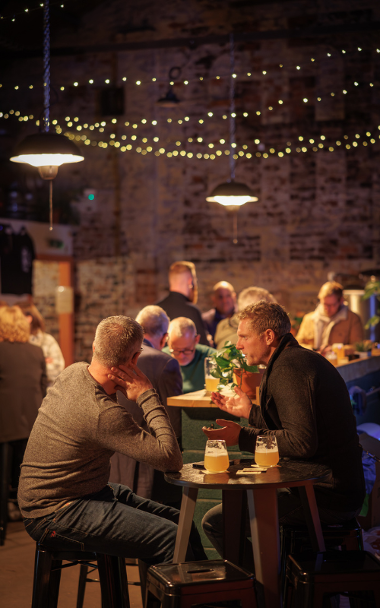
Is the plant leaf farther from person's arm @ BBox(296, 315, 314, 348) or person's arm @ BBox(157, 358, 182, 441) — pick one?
person's arm @ BBox(157, 358, 182, 441)

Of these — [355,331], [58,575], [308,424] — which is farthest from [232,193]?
[58,575]

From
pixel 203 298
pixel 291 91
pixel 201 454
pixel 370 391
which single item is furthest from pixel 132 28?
pixel 201 454

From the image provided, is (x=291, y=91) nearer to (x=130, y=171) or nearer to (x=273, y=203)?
(x=273, y=203)

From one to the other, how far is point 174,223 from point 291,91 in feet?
7.05

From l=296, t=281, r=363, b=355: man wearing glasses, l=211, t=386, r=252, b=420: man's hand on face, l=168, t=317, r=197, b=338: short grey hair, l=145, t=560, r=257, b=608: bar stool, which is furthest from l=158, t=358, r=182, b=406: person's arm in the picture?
l=296, t=281, r=363, b=355: man wearing glasses

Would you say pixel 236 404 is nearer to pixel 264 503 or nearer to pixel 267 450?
pixel 267 450

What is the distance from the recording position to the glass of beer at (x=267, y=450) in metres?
2.34

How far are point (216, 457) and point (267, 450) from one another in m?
0.19

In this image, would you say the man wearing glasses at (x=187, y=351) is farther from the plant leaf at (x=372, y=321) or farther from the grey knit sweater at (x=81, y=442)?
the plant leaf at (x=372, y=321)

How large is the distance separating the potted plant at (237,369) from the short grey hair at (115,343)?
937 mm

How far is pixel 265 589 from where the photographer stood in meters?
2.21

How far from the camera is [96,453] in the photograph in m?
2.36

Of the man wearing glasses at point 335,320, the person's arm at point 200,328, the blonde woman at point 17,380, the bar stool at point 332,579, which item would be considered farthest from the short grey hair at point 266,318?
the man wearing glasses at point 335,320

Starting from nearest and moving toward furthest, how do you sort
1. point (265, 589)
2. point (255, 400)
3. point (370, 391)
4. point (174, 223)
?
point (265, 589)
point (255, 400)
point (370, 391)
point (174, 223)
